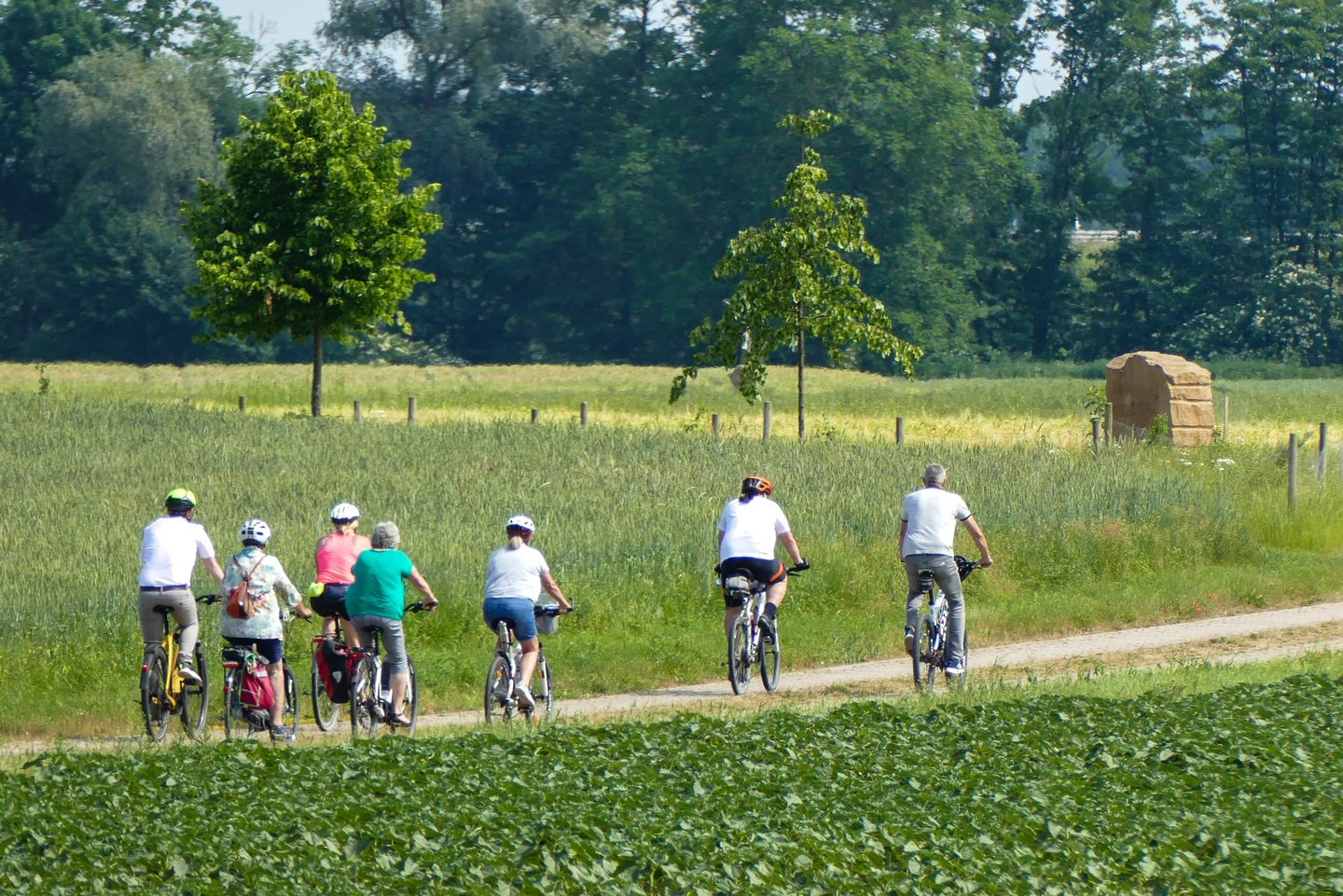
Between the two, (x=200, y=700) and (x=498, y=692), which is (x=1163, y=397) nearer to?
(x=498, y=692)

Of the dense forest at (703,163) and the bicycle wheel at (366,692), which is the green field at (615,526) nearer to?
the bicycle wheel at (366,692)

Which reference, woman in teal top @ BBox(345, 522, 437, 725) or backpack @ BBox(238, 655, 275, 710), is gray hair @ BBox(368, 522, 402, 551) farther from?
backpack @ BBox(238, 655, 275, 710)

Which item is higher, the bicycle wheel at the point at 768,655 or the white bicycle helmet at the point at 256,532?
the white bicycle helmet at the point at 256,532

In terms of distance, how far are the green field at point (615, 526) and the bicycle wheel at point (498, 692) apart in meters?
1.65

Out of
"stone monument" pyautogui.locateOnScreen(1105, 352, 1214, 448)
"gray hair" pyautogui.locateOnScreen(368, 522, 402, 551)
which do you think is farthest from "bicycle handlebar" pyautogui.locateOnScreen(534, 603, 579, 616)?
"stone monument" pyautogui.locateOnScreen(1105, 352, 1214, 448)

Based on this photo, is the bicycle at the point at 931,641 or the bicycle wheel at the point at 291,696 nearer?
the bicycle wheel at the point at 291,696

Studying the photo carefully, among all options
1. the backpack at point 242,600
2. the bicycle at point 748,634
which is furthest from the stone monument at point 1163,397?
the backpack at point 242,600

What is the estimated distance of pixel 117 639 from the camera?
52.2 feet

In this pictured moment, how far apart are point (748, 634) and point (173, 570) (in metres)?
→ 4.54

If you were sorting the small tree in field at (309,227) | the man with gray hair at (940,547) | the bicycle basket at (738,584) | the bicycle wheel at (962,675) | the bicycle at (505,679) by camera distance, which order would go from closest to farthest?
1. the bicycle at (505,679)
2. the bicycle wheel at (962,675)
3. the man with gray hair at (940,547)
4. the bicycle basket at (738,584)
5. the small tree in field at (309,227)

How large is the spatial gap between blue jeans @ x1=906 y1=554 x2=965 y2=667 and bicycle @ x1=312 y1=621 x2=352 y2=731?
4.42 meters

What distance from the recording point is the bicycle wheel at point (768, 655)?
51.6 feet

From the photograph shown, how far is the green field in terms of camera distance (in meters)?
16.6

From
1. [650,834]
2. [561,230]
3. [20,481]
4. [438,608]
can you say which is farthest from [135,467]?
[561,230]
